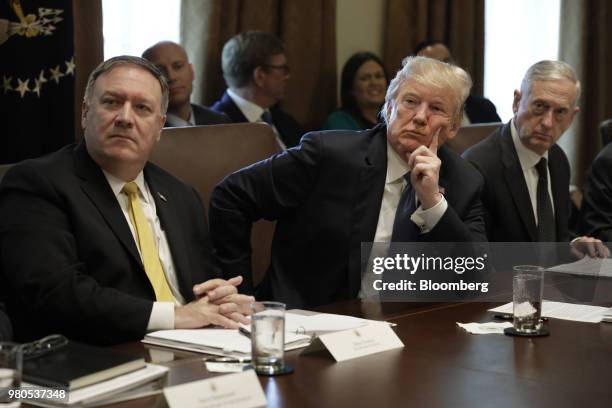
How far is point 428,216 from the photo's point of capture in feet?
8.78

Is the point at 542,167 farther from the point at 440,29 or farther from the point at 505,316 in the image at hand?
the point at 440,29

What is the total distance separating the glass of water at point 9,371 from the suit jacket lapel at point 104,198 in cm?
84

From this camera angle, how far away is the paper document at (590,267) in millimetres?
2742

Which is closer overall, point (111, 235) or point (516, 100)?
point (111, 235)

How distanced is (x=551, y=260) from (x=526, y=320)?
2.86 ft

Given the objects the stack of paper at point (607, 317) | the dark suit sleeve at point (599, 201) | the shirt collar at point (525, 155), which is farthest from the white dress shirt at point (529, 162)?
the stack of paper at point (607, 317)

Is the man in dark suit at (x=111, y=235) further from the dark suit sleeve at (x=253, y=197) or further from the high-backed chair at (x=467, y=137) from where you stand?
the high-backed chair at (x=467, y=137)

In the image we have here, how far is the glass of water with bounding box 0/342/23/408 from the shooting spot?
1429 millimetres

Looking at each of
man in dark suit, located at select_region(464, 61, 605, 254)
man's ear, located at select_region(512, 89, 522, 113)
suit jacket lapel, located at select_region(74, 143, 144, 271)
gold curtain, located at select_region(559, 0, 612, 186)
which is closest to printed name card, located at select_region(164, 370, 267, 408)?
suit jacket lapel, located at select_region(74, 143, 144, 271)

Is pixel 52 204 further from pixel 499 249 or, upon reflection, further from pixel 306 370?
pixel 499 249

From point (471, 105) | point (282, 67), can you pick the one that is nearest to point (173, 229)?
point (282, 67)

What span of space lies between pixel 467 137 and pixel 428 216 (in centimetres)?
152

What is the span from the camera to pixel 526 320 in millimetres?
2076

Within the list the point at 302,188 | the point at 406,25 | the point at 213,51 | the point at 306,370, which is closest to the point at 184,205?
the point at 302,188
